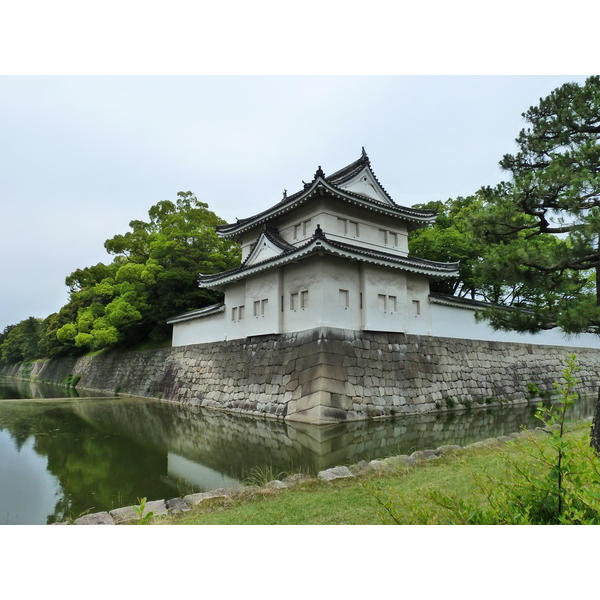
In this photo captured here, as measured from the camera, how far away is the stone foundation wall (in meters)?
11.6

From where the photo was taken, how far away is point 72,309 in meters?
33.2

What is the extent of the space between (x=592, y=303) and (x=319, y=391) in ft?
20.9

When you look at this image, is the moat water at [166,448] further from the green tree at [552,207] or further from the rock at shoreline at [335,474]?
the green tree at [552,207]

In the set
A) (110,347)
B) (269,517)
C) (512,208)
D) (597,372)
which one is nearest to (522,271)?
(512,208)

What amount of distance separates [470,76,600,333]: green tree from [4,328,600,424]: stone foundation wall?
191 inches

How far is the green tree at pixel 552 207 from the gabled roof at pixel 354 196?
19.6ft

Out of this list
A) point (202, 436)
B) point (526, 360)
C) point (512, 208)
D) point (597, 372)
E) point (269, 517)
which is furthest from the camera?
point (597, 372)

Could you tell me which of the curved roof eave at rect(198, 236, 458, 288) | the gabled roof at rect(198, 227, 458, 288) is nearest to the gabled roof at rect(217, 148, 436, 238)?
the gabled roof at rect(198, 227, 458, 288)

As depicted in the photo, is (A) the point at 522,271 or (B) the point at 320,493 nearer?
(B) the point at 320,493

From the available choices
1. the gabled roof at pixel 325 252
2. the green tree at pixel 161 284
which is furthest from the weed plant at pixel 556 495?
the green tree at pixel 161 284

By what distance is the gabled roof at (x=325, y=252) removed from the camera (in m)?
11.7

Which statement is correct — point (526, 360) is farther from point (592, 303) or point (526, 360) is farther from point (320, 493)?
point (320, 493)

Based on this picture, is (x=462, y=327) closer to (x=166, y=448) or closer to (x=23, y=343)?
(x=166, y=448)

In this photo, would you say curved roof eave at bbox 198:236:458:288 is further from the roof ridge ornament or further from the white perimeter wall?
the roof ridge ornament
